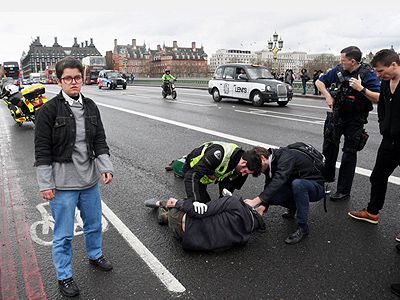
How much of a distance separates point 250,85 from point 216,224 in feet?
45.3

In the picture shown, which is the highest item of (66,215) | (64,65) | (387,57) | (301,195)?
(387,57)

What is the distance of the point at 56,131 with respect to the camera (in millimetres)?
2754

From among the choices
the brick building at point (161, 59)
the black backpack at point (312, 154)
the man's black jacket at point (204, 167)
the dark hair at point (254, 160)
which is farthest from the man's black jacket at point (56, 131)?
the brick building at point (161, 59)

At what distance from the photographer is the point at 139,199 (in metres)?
4.95

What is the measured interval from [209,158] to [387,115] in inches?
Result: 75.4

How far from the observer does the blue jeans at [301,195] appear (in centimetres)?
374

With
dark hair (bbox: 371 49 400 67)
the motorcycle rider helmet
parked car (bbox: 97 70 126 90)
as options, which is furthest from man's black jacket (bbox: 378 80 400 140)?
parked car (bbox: 97 70 126 90)

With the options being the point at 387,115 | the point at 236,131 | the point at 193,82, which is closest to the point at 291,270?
the point at 387,115

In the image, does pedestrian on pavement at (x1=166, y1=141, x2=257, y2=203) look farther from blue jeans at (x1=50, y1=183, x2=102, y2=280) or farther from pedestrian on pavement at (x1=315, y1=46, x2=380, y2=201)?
pedestrian on pavement at (x1=315, y1=46, x2=380, y2=201)

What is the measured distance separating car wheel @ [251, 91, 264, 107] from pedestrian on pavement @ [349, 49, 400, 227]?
40.5 feet

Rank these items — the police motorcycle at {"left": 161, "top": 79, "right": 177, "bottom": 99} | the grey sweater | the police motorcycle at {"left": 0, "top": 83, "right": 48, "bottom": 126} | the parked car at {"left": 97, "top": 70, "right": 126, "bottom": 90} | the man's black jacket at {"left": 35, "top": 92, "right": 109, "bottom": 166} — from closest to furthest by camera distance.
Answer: the man's black jacket at {"left": 35, "top": 92, "right": 109, "bottom": 166} < the grey sweater < the police motorcycle at {"left": 0, "top": 83, "right": 48, "bottom": 126} < the police motorcycle at {"left": 161, "top": 79, "right": 177, "bottom": 99} < the parked car at {"left": 97, "top": 70, "right": 126, "bottom": 90}

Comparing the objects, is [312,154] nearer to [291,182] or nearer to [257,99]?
[291,182]

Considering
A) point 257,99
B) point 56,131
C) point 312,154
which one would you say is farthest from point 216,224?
point 257,99

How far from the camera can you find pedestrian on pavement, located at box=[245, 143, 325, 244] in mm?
3658
